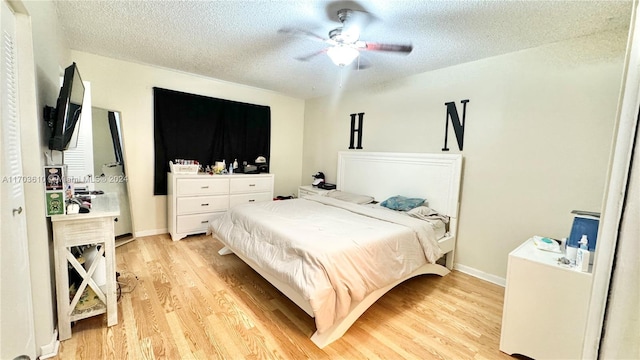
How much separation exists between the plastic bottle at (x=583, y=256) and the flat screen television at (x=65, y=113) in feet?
10.4

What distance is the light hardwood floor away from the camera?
170cm

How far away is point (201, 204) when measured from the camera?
3.73m

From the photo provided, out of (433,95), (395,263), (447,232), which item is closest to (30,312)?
(395,263)

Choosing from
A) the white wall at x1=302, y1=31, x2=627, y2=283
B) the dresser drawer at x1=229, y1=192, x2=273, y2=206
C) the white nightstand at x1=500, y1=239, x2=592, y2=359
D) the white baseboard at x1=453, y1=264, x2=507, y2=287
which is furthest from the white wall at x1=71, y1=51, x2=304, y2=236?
the white nightstand at x1=500, y1=239, x2=592, y2=359

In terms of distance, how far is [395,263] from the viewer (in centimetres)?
217

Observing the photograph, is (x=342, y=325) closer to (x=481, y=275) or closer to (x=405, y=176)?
(x=481, y=275)

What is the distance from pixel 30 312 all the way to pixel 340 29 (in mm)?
2629

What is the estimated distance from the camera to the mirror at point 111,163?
3.19m

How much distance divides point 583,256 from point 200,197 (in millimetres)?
3873

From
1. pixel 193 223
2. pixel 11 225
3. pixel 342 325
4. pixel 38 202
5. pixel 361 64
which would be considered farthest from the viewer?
pixel 193 223

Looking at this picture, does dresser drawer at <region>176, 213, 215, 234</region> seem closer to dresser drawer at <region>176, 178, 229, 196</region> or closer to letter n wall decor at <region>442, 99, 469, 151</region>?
dresser drawer at <region>176, 178, 229, 196</region>

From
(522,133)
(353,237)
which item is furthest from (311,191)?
(522,133)

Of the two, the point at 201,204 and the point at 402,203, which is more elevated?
the point at 402,203

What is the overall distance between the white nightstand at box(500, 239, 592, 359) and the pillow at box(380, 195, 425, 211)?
1.32m
